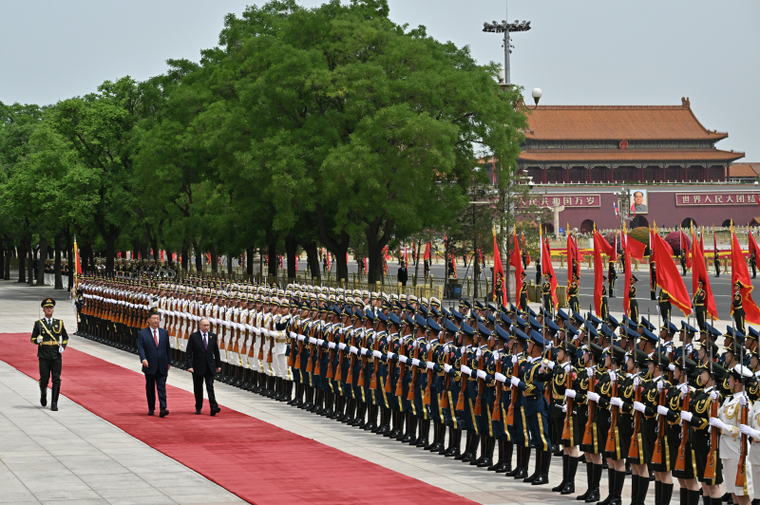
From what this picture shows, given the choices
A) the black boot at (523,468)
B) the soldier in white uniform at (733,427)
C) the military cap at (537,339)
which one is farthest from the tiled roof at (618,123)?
the soldier in white uniform at (733,427)

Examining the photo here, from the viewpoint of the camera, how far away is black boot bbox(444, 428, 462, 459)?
1174 centimetres

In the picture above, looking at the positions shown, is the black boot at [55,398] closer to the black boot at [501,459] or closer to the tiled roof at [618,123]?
the black boot at [501,459]

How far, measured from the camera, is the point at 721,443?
8141 mm

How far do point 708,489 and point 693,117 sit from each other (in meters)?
86.3

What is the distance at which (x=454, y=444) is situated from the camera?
11828mm

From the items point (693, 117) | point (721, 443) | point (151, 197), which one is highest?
point (693, 117)

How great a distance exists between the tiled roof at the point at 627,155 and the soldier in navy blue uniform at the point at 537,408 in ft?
241

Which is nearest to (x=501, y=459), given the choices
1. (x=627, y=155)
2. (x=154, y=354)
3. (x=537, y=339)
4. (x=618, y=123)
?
(x=537, y=339)

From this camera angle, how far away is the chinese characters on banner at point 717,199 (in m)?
85.9

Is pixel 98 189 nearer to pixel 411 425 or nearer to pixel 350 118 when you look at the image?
pixel 350 118

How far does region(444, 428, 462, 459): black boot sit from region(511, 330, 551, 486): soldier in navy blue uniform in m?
1.51

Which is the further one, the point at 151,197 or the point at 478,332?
the point at 151,197

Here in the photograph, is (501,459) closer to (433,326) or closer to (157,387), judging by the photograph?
(433,326)

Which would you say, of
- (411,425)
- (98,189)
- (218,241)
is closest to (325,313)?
(411,425)
